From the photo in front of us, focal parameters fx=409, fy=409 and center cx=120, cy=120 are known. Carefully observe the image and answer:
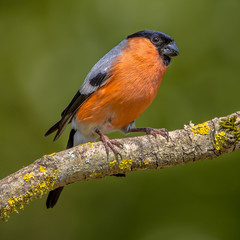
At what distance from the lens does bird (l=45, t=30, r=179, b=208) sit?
4.57 m

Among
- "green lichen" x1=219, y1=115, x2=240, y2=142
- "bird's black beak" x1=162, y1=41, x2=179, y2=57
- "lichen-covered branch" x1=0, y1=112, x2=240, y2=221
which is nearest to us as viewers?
"lichen-covered branch" x1=0, y1=112, x2=240, y2=221

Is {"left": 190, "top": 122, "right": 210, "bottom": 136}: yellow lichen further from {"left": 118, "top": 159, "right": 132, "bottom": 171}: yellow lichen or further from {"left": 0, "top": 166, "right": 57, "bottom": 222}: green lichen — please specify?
{"left": 0, "top": 166, "right": 57, "bottom": 222}: green lichen

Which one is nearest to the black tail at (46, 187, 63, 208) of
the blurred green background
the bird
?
the bird

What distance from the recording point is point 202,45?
17.9 feet

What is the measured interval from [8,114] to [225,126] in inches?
116

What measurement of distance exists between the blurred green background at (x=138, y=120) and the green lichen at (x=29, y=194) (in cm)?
155

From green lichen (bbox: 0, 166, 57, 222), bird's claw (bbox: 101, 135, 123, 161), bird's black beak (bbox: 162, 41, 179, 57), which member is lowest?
bird's claw (bbox: 101, 135, 123, 161)

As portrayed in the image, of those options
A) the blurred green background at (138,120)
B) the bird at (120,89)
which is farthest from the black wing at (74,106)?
the blurred green background at (138,120)

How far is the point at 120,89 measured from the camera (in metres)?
4.54

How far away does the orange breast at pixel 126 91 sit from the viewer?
4.55 metres

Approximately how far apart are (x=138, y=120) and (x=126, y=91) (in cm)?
77

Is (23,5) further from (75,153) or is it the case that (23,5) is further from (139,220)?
(139,220)

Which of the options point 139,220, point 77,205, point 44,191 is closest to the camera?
point 44,191

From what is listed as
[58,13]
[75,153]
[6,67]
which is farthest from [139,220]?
[58,13]
